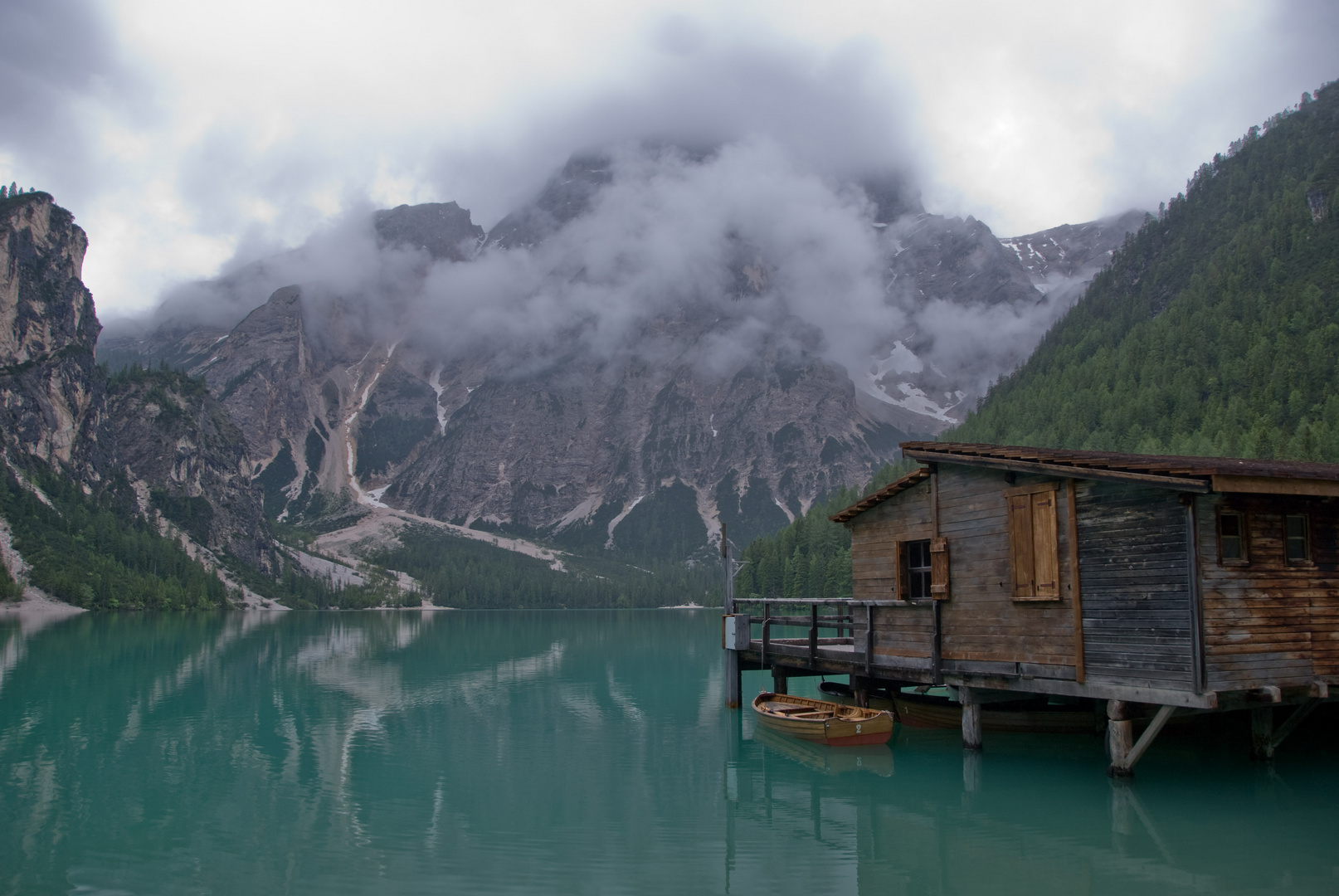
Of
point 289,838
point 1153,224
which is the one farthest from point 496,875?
point 1153,224

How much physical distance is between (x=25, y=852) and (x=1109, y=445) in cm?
11559

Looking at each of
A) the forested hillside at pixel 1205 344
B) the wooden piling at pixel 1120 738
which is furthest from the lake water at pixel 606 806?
the forested hillside at pixel 1205 344

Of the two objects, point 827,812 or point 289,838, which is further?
point 827,812

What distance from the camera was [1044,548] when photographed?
75.1ft

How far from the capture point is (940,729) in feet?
104

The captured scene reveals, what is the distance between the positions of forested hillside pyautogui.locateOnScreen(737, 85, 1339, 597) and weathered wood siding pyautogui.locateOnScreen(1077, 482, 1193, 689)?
74.8 meters

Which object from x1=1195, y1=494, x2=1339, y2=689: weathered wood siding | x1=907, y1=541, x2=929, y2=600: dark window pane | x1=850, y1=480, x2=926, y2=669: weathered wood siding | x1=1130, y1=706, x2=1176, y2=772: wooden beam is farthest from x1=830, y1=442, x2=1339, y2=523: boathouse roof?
x1=1130, y1=706, x2=1176, y2=772: wooden beam

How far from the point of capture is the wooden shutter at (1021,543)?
76.5 ft

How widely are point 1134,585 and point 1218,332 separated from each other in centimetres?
11989

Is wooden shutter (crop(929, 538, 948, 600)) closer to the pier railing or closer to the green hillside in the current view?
the pier railing

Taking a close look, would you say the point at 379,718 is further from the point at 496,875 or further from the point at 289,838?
the point at 496,875

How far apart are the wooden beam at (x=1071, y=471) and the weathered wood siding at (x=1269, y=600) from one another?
3.17 ft

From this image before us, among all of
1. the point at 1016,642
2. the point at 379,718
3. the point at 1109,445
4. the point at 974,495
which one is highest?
the point at 1109,445

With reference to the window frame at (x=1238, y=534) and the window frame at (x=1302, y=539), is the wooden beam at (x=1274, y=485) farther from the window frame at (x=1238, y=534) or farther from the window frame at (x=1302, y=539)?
the window frame at (x=1238, y=534)
